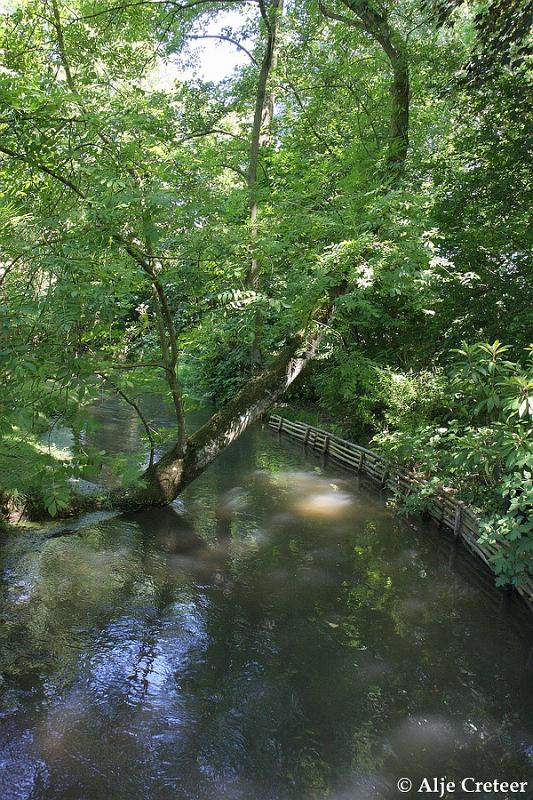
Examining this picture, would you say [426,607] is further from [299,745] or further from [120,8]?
[120,8]

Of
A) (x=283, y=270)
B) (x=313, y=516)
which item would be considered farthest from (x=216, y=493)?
(x=283, y=270)

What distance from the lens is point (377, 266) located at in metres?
8.08

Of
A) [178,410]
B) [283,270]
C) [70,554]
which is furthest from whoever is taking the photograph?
[283,270]

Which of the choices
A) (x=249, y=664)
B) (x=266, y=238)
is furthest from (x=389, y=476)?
(x=249, y=664)

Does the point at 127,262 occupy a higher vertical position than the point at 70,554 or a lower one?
higher

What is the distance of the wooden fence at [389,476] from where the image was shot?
789 centimetres

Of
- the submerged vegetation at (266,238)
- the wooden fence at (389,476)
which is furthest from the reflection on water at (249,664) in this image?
the submerged vegetation at (266,238)

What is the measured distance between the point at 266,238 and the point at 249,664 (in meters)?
5.57

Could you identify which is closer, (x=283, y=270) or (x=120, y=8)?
(x=120, y=8)

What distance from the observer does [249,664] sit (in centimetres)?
553

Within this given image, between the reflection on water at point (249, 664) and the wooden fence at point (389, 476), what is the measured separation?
37cm

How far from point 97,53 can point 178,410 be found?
5.21 metres

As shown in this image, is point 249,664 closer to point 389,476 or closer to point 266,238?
point 266,238

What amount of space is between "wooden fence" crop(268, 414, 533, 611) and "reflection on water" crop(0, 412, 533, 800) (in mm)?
369
